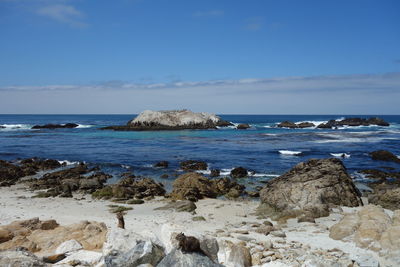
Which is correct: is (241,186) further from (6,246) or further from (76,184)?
(6,246)

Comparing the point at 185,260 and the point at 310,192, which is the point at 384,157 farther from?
the point at 185,260

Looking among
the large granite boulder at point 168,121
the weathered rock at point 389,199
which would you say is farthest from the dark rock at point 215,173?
the large granite boulder at point 168,121

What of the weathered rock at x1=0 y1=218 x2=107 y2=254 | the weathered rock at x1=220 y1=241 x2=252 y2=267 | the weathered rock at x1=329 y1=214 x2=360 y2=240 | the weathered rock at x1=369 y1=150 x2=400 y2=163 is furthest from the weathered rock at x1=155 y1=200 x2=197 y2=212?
the weathered rock at x1=369 y1=150 x2=400 y2=163

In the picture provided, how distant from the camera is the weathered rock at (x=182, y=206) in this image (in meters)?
16.8

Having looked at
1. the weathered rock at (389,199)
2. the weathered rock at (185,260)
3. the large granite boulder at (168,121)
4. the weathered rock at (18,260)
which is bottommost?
the weathered rock at (389,199)

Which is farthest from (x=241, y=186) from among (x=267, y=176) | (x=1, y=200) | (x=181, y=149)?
(x=181, y=149)

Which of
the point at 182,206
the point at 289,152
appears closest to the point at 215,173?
the point at 182,206

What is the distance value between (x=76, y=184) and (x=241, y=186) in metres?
10.5

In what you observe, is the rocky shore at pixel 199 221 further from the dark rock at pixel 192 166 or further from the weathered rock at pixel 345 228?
the dark rock at pixel 192 166

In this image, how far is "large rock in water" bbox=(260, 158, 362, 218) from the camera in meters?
15.8

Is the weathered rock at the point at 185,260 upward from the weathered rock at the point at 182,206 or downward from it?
upward

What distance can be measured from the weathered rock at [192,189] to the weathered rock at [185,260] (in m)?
12.0

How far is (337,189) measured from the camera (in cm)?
1697

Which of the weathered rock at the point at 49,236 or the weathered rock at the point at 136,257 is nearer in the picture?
the weathered rock at the point at 136,257
